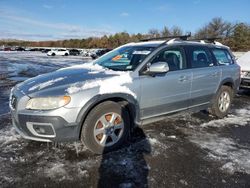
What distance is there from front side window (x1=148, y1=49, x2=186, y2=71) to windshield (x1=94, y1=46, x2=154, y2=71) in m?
0.20

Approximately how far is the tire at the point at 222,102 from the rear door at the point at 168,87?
118 centimetres

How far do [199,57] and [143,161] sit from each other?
2.73 metres

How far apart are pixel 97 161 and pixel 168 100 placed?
175 cm

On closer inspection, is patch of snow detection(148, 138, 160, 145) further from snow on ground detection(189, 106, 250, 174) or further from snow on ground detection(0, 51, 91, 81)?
snow on ground detection(0, 51, 91, 81)

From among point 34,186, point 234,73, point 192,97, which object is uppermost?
point 234,73

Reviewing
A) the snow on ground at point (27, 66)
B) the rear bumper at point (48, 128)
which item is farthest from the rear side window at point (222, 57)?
the snow on ground at point (27, 66)

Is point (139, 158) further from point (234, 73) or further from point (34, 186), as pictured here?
point (234, 73)

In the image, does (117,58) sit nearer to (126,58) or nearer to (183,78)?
(126,58)

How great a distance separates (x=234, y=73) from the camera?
646 centimetres

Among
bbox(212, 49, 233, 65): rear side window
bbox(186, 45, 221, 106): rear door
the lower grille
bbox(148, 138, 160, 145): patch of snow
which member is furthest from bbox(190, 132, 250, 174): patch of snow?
the lower grille

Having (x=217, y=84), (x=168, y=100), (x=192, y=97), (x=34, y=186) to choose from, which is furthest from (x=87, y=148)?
(x=217, y=84)

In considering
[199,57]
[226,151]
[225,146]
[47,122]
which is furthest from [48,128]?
[199,57]

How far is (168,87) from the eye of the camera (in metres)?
4.81

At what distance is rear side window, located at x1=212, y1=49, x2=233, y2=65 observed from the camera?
607 centimetres
